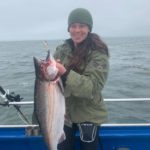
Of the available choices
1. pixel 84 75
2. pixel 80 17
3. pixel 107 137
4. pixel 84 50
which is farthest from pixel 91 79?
pixel 107 137

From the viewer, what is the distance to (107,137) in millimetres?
5180

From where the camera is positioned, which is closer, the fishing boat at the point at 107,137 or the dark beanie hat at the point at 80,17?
the dark beanie hat at the point at 80,17

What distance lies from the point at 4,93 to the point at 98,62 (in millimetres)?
1761

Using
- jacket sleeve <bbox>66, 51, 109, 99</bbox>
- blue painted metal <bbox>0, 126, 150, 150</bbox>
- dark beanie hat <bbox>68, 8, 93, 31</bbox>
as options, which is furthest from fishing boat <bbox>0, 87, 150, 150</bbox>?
dark beanie hat <bbox>68, 8, 93, 31</bbox>

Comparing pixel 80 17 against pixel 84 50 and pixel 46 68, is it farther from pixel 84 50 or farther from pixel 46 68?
pixel 46 68

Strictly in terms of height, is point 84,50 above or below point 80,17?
below

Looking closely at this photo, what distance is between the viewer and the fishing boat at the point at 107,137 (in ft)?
17.0

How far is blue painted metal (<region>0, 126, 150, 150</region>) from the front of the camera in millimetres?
5172

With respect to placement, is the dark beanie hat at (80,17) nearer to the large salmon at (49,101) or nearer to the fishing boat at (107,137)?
the large salmon at (49,101)

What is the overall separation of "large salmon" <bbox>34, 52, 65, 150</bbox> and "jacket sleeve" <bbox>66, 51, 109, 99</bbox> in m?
0.14

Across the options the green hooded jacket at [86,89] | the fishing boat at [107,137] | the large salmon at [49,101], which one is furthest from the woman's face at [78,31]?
the fishing boat at [107,137]

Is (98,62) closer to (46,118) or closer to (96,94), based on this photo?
(96,94)

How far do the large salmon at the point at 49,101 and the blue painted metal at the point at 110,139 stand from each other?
1090mm

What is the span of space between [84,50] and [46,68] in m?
0.73
